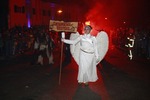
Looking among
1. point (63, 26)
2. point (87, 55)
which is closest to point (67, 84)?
point (87, 55)

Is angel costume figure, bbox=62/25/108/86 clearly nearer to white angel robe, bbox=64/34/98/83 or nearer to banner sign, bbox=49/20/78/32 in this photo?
white angel robe, bbox=64/34/98/83

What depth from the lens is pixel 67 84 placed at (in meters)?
9.37

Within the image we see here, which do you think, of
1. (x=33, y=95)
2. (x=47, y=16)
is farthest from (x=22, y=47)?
(x=47, y=16)

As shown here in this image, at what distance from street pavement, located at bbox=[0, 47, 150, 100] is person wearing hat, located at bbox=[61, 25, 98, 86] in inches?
12.9

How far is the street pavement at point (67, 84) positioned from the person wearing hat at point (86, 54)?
327mm

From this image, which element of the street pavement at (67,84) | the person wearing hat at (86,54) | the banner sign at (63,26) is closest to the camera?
the street pavement at (67,84)

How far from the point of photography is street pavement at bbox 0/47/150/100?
7.89 m

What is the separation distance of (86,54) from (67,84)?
1265 millimetres

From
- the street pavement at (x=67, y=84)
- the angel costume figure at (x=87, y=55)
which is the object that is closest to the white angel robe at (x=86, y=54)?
the angel costume figure at (x=87, y=55)

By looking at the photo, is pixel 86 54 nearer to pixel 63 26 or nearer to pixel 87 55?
pixel 87 55

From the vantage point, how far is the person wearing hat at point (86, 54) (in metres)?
8.87

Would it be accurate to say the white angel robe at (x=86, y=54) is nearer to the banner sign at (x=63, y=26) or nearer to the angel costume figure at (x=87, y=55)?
the angel costume figure at (x=87, y=55)

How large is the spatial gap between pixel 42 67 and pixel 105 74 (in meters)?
3.17

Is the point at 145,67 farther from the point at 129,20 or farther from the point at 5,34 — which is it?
the point at 129,20
